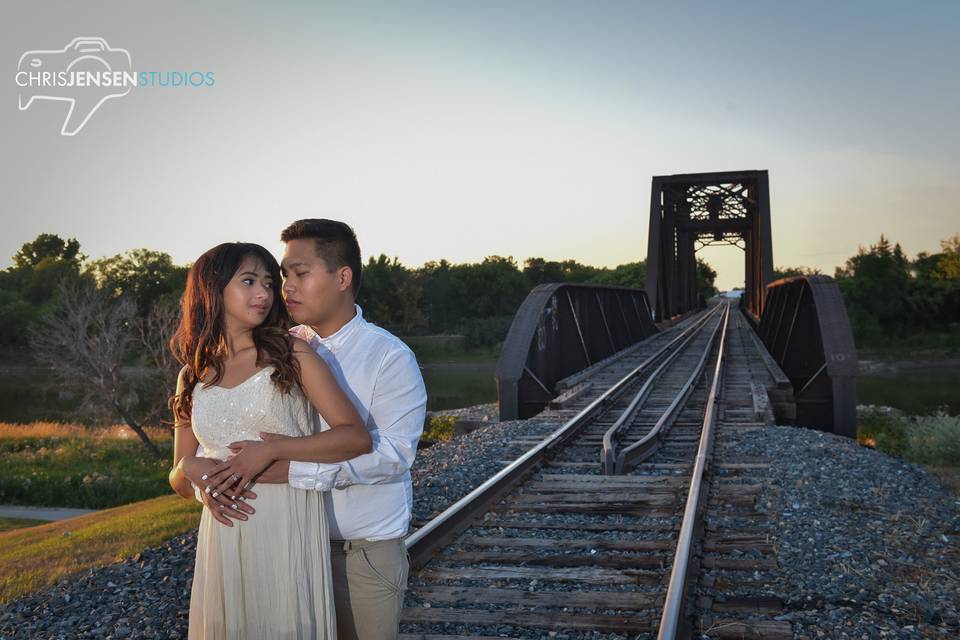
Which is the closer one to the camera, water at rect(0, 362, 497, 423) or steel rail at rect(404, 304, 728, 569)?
steel rail at rect(404, 304, 728, 569)

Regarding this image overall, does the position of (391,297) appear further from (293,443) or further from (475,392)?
(293,443)

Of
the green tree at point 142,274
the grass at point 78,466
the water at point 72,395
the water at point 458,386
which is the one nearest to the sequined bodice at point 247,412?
the grass at point 78,466

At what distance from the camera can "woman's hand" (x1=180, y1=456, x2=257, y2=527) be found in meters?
2.05

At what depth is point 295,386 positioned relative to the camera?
6.84ft

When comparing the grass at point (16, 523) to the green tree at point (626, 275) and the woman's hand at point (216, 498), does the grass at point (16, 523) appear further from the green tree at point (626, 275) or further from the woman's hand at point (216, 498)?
the green tree at point (626, 275)

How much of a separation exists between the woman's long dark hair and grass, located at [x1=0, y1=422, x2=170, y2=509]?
23.1 metres

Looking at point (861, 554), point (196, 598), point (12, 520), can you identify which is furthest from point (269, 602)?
point (12, 520)

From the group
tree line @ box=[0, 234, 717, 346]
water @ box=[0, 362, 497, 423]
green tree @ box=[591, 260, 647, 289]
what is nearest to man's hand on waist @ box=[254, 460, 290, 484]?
water @ box=[0, 362, 497, 423]

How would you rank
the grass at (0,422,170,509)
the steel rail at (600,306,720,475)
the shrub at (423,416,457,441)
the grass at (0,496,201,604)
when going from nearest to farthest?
1. the grass at (0,496,201,604)
2. the steel rail at (600,306,720,475)
3. the shrub at (423,416,457,441)
4. the grass at (0,422,170,509)

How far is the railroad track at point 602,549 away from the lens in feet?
13.0

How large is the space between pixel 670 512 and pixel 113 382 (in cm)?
3126

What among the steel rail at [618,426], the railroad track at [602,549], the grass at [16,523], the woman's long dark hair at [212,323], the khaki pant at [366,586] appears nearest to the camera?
the woman's long dark hair at [212,323]

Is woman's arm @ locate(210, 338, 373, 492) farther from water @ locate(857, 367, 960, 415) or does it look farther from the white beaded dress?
water @ locate(857, 367, 960, 415)

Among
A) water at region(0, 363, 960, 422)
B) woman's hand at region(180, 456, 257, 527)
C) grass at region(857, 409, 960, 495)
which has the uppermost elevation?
woman's hand at region(180, 456, 257, 527)
